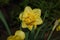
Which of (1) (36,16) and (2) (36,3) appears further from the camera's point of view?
(2) (36,3)

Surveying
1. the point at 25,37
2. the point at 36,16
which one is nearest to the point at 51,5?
the point at 36,16

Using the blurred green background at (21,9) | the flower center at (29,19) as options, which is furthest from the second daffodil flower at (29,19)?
the blurred green background at (21,9)

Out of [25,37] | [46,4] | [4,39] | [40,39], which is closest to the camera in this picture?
[25,37]

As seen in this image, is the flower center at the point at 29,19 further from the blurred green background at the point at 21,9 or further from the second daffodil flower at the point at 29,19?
the blurred green background at the point at 21,9

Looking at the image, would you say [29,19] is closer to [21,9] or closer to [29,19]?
[29,19]

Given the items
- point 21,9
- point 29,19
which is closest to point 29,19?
point 29,19

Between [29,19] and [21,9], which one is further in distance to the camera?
[21,9]

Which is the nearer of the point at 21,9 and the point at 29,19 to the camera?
the point at 29,19

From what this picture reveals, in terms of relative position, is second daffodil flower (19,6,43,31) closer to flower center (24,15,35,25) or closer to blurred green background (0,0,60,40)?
flower center (24,15,35,25)

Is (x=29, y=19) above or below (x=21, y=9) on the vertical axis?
above

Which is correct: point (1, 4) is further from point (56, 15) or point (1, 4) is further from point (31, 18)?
point (31, 18)

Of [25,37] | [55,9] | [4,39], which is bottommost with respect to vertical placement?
[4,39]
